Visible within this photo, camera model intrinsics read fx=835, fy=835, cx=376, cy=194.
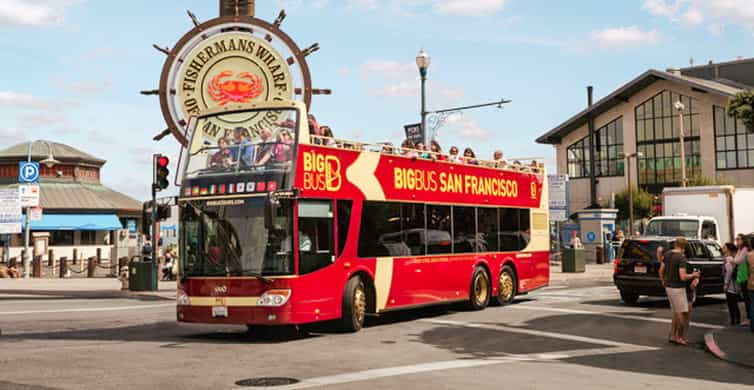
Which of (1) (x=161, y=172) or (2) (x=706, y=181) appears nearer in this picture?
(1) (x=161, y=172)

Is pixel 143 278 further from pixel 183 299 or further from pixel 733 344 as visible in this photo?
pixel 733 344

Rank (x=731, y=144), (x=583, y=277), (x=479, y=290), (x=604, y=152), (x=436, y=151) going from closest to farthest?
(x=436, y=151)
(x=479, y=290)
(x=583, y=277)
(x=731, y=144)
(x=604, y=152)

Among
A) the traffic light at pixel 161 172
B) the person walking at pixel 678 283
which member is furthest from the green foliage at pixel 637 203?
the person walking at pixel 678 283

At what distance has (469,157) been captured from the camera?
1931 cm

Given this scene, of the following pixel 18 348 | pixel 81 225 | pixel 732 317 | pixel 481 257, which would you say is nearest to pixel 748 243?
pixel 732 317

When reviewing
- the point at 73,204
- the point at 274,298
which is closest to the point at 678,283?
the point at 274,298

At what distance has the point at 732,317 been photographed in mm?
16750

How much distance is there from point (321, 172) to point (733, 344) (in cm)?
729

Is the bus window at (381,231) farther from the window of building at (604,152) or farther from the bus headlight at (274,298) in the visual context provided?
the window of building at (604,152)

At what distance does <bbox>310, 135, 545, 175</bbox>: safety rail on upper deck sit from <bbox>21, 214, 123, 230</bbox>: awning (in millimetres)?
43656

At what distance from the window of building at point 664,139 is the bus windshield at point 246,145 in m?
60.9

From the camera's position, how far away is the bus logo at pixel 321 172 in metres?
A: 14.0

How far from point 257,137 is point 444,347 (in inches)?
182

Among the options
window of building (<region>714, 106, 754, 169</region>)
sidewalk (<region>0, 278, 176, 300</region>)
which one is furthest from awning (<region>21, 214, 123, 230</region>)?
window of building (<region>714, 106, 754, 169</region>)
